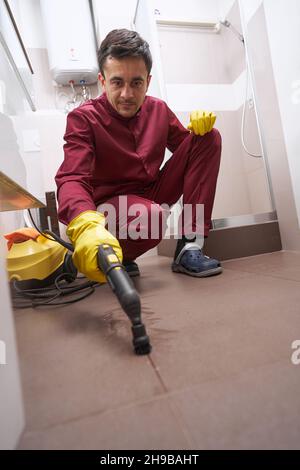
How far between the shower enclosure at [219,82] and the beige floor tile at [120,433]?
1.64 meters

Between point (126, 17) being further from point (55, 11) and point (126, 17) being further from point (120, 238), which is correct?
point (120, 238)

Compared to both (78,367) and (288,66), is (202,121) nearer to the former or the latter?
(288,66)

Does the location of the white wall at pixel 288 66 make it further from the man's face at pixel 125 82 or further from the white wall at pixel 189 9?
the white wall at pixel 189 9

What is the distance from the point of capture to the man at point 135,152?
3.04 ft

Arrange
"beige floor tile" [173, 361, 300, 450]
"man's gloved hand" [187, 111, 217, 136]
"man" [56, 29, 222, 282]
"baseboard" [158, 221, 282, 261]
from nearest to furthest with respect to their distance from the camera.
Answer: "beige floor tile" [173, 361, 300, 450], "man" [56, 29, 222, 282], "man's gloved hand" [187, 111, 217, 136], "baseboard" [158, 221, 282, 261]

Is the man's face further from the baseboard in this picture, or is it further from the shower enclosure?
the shower enclosure

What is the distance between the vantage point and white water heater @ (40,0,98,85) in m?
1.70

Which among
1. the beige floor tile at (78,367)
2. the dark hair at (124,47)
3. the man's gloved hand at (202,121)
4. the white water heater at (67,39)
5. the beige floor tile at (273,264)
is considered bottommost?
the beige floor tile at (78,367)

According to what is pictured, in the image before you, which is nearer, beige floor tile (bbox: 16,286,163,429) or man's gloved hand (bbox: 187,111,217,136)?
beige floor tile (bbox: 16,286,163,429)

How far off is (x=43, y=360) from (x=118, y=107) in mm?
861

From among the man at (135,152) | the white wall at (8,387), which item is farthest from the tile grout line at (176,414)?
the man at (135,152)

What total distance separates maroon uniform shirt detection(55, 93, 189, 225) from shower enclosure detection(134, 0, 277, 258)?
31.4 inches

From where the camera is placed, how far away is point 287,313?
55cm

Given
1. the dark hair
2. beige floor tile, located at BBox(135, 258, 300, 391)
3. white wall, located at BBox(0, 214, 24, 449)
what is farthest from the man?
white wall, located at BBox(0, 214, 24, 449)
